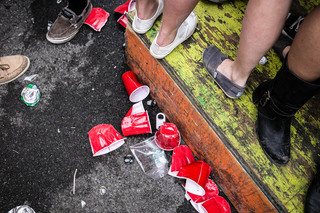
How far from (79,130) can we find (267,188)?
1478 mm

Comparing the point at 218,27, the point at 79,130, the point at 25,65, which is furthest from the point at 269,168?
the point at 25,65

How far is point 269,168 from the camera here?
4.91 ft

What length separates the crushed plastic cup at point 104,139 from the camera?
1.84m

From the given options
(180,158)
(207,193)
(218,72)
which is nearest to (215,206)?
(207,193)

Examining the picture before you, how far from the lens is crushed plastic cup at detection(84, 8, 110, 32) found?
240 centimetres

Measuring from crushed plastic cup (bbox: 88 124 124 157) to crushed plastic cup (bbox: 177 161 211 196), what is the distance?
1.85 ft

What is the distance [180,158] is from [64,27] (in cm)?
168

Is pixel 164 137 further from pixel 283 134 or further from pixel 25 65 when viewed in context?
pixel 25 65

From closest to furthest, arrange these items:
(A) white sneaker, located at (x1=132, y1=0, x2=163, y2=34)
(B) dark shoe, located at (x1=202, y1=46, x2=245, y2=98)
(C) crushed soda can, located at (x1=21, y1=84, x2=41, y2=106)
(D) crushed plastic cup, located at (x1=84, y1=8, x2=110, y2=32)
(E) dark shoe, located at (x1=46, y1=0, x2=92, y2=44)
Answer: (B) dark shoe, located at (x1=202, y1=46, x2=245, y2=98) < (A) white sneaker, located at (x1=132, y1=0, x2=163, y2=34) < (C) crushed soda can, located at (x1=21, y1=84, x2=41, y2=106) < (E) dark shoe, located at (x1=46, y1=0, x2=92, y2=44) < (D) crushed plastic cup, located at (x1=84, y1=8, x2=110, y2=32)

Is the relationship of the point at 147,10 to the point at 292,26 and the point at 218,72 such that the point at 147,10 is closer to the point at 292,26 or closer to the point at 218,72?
the point at 218,72

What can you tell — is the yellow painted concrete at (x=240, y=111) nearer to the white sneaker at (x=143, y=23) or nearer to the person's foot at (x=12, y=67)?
the white sneaker at (x=143, y=23)

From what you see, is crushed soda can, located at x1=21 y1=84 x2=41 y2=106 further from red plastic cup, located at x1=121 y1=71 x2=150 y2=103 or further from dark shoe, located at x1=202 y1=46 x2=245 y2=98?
dark shoe, located at x1=202 y1=46 x2=245 y2=98

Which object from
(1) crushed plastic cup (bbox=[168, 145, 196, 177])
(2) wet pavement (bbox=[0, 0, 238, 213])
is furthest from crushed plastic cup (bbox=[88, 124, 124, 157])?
(1) crushed plastic cup (bbox=[168, 145, 196, 177])

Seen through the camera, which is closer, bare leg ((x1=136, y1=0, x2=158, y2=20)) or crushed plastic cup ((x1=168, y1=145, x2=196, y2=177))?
bare leg ((x1=136, y1=0, x2=158, y2=20))
